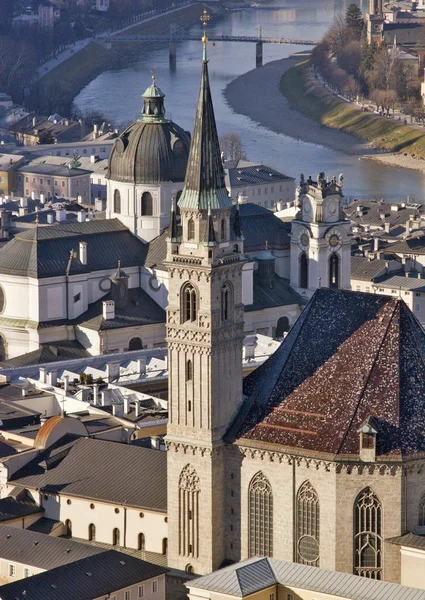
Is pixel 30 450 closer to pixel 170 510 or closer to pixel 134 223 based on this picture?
pixel 170 510

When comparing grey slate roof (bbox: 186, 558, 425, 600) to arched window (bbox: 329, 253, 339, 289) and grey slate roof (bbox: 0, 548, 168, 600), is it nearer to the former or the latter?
grey slate roof (bbox: 0, 548, 168, 600)

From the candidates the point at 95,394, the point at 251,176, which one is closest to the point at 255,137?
the point at 251,176

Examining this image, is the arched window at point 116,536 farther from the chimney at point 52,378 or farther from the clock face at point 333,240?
the clock face at point 333,240

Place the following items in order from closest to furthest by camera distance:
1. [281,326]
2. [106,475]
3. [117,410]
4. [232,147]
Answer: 1. [106,475]
2. [117,410]
3. [281,326]
4. [232,147]

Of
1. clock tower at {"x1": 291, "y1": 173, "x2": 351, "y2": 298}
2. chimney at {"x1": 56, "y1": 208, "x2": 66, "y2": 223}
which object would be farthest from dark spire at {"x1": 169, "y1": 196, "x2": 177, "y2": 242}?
chimney at {"x1": 56, "y1": 208, "x2": 66, "y2": 223}

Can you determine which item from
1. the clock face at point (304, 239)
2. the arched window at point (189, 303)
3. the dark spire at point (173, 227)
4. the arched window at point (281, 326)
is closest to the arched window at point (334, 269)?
the clock face at point (304, 239)

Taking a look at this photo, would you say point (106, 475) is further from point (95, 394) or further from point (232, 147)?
point (232, 147)
